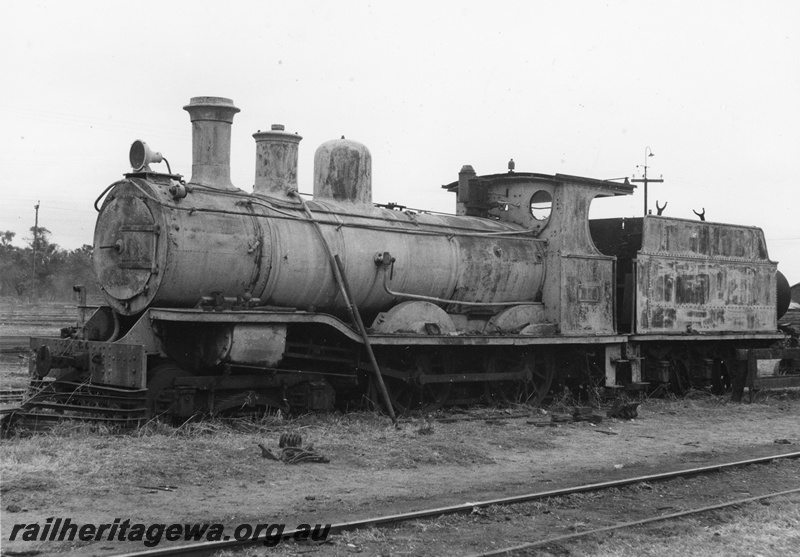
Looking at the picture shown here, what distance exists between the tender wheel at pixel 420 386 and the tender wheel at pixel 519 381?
78cm

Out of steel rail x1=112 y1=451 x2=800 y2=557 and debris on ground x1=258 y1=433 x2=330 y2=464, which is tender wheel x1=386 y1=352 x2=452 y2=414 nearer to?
debris on ground x1=258 y1=433 x2=330 y2=464

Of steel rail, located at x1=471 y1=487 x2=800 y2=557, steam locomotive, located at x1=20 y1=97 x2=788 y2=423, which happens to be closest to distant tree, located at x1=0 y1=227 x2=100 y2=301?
steam locomotive, located at x1=20 y1=97 x2=788 y2=423

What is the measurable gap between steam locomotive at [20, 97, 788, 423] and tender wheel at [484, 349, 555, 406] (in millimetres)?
30

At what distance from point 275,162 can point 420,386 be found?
3.32 m

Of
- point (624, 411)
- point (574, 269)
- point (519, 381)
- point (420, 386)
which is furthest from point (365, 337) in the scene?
point (574, 269)

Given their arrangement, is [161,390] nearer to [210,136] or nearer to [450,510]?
[210,136]

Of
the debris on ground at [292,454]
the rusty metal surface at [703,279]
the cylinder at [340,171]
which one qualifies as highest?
the cylinder at [340,171]

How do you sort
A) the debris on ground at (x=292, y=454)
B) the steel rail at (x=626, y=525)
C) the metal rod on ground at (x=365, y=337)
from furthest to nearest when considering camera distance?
the metal rod on ground at (x=365, y=337) < the debris on ground at (x=292, y=454) < the steel rail at (x=626, y=525)

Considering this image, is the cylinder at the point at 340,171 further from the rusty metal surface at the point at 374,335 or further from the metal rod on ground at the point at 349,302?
the rusty metal surface at the point at 374,335

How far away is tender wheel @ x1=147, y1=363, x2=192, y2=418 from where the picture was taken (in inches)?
366

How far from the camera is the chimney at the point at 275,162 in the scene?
11.1m

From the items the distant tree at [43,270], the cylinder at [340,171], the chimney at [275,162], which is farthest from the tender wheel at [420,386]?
the distant tree at [43,270]

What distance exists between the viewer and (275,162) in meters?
11.2

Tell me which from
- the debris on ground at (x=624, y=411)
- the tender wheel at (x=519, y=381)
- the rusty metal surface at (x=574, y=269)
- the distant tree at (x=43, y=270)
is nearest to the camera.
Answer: the debris on ground at (x=624, y=411)
